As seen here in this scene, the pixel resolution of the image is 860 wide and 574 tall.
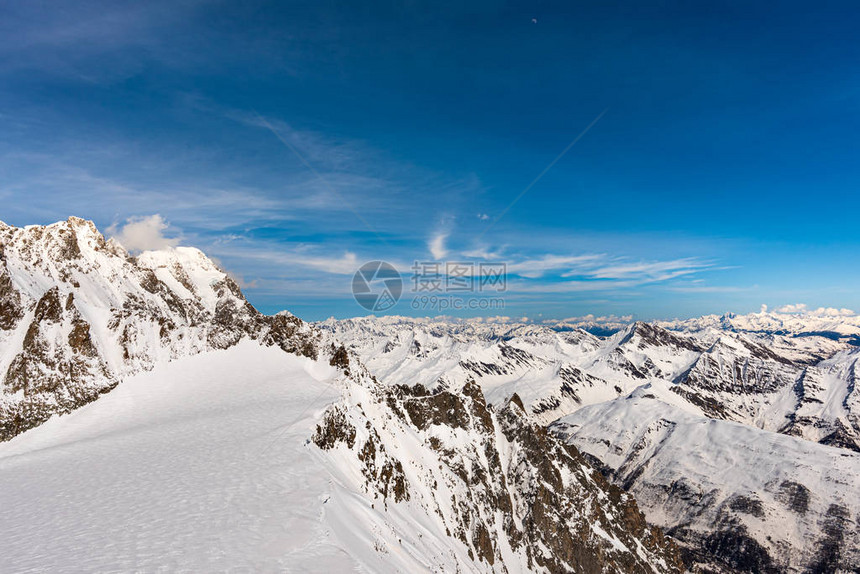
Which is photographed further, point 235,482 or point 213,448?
point 213,448

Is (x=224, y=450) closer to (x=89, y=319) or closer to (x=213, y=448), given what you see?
(x=213, y=448)

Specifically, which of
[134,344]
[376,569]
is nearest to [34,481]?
[376,569]

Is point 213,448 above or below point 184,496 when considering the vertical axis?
below

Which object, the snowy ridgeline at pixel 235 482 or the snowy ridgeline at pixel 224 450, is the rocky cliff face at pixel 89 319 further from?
the snowy ridgeline at pixel 235 482

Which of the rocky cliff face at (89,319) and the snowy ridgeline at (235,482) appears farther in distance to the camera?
the rocky cliff face at (89,319)

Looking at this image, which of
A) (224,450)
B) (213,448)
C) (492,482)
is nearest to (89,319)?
(213,448)

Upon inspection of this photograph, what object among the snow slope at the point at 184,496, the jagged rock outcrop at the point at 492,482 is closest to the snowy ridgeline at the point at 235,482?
the snow slope at the point at 184,496

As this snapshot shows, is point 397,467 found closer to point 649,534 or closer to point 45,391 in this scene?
point 45,391

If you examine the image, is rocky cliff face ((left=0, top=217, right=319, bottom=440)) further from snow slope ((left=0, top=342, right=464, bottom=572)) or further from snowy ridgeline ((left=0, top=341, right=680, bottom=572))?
snow slope ((left=0, top=342, right=464, bottom=572))
